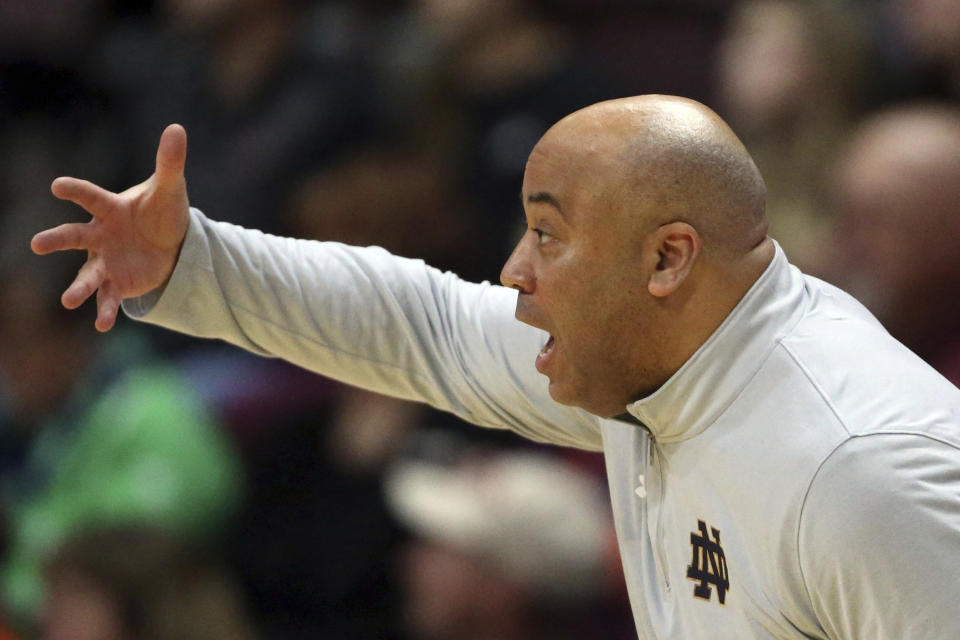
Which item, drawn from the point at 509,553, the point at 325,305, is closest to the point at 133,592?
the point at 509,553

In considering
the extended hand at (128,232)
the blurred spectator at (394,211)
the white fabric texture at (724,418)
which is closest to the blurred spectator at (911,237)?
the white fabric texture at (724,418)

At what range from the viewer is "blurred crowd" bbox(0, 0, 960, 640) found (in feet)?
10.4

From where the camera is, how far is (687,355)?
175 cm

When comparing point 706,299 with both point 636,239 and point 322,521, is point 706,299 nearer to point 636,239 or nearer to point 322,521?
point 636,239

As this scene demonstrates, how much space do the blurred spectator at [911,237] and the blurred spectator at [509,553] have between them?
0.79 m

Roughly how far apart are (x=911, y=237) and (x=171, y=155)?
1.53 meters

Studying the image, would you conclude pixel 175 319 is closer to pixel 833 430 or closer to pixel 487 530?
Result: pixel 833 430

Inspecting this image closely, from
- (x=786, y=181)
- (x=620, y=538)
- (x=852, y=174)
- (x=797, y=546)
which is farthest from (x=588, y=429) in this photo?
(x=786, y=181)

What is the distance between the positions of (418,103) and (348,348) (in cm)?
249

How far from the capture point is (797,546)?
5.20 feet

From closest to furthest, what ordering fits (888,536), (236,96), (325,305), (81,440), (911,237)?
(888,536)
(325,305)
(911,237)
(81,440)
(236,96)

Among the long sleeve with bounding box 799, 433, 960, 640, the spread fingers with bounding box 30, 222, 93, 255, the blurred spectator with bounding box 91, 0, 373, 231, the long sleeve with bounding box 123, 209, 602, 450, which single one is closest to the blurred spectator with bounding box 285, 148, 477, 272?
the blurred spectator with bounding box 91, 0, 373, 231

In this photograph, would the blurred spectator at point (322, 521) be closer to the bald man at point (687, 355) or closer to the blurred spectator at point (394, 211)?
the blurred spectator at point (394, 211)

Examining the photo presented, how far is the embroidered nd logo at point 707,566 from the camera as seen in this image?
5.61 feet
